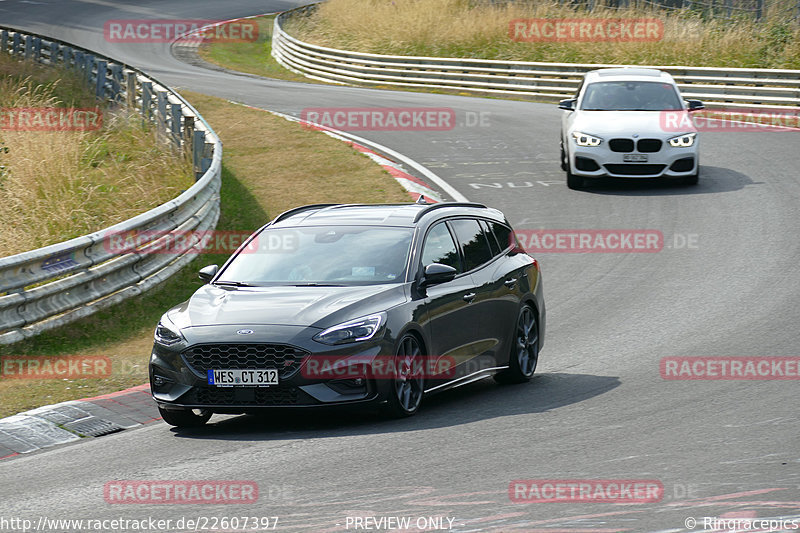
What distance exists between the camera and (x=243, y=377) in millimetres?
8477

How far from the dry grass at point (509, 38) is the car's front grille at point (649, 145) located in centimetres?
1537

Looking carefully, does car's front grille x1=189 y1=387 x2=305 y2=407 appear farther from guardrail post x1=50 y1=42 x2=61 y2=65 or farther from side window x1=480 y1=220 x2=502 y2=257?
guardrail post x1=50 y1=42 x2=61 y2=65

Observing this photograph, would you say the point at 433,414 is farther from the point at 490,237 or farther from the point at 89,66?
the point at 89,66

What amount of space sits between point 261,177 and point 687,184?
725cm

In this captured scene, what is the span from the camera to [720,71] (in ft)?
103

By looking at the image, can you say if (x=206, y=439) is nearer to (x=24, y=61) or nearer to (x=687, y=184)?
(x=687, y=184)

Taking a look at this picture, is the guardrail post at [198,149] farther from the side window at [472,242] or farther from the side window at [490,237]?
the side window at [472,242]

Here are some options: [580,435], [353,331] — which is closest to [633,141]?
[353,331]

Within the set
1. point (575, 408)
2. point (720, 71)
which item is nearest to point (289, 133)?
point (720, 71)

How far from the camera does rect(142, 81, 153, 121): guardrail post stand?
71.9 feet

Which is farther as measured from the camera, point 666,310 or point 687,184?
point 687,184

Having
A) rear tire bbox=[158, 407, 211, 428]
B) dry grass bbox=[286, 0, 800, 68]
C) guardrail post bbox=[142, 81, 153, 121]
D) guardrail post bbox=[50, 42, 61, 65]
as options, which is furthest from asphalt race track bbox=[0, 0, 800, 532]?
dry grass bbox=[286, 0, 800, 68]

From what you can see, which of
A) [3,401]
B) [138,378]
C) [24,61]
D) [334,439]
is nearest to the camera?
[334,439]

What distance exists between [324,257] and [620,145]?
37.9 ft
